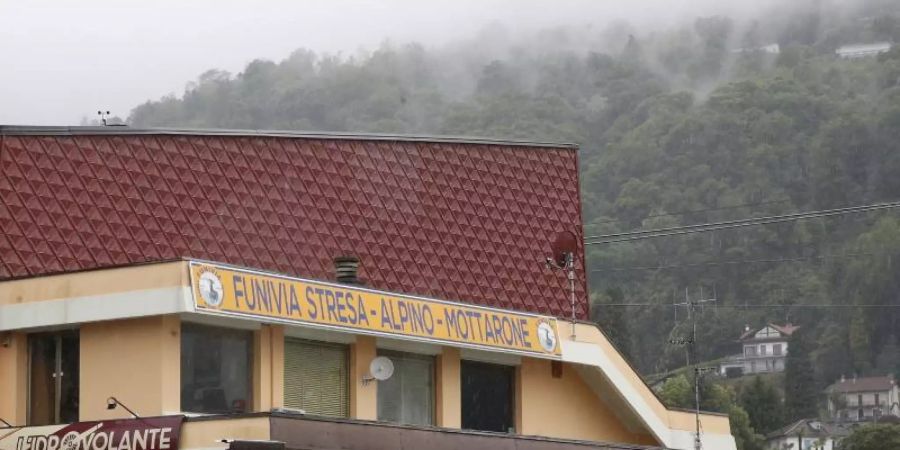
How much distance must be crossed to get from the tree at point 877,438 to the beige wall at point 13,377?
13768cm

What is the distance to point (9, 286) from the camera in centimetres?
3753

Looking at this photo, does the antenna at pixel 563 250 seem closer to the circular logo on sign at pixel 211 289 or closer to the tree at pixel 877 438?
the circular logo on sign at pixel 211 289

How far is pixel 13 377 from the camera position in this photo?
37312 mm

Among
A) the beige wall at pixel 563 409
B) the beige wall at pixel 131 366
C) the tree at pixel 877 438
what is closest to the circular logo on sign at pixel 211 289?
the beige wall at pixel 131 366

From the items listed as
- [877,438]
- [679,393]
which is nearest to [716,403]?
[679,393]

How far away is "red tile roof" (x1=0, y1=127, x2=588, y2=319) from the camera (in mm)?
39344

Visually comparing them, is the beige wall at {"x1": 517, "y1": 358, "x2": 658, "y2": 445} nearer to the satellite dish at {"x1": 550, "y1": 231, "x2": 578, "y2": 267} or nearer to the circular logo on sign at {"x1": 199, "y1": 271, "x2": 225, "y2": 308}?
the satellite dish at {"x1": 550, "y1": 231, "x2": 578, "y2": 267}

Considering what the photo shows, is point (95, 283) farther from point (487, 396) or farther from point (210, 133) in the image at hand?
point (487, 396)

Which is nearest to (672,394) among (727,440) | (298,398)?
(727,440)

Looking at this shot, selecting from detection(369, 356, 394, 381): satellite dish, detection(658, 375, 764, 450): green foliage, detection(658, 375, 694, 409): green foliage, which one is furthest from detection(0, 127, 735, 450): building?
detection(658, 375, 764, 450): green foliage

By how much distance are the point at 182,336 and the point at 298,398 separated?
3.74 meters

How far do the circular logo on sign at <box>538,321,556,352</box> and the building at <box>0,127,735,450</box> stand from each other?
2.3 inches

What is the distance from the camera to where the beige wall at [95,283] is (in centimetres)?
3484

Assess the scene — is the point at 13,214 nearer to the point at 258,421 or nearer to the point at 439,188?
the point at 258,421
